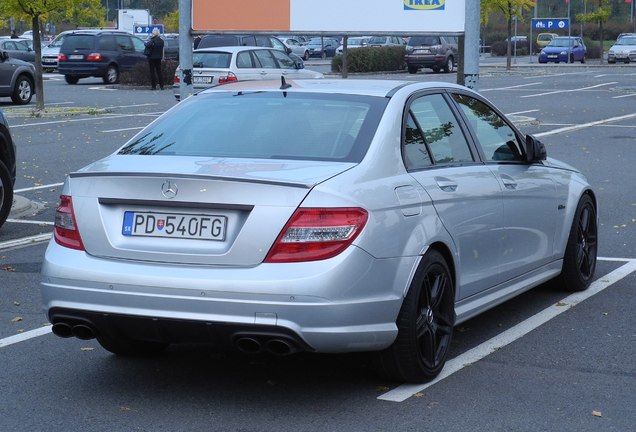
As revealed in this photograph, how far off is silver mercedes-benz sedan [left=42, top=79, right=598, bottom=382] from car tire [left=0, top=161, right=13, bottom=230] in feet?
14.7

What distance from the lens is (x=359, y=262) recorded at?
5395 millimetres

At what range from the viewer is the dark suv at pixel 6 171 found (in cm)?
1082

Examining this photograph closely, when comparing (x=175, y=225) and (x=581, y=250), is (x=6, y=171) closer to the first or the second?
(x=581, y=250)

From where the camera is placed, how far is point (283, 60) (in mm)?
29641

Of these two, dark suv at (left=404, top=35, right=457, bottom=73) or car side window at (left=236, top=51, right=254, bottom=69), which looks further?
dark suv at (left=404, top=35, right=457, bottom=73)

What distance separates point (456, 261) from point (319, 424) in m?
1.32

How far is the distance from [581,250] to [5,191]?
5.24 metres

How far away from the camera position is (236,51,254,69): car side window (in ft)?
91.6

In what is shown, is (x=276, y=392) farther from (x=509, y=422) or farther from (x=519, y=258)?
(x=519, y=258)

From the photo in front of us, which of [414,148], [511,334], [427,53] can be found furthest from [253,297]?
[427,53]

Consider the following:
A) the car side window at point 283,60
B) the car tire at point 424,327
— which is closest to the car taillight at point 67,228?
the car tire at point 424,327

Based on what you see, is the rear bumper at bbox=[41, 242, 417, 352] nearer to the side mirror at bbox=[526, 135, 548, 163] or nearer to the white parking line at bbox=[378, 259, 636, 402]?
the white parking line at bbox=[378, 259, 636, 402]

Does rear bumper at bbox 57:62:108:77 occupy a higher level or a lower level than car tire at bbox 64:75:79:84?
higher

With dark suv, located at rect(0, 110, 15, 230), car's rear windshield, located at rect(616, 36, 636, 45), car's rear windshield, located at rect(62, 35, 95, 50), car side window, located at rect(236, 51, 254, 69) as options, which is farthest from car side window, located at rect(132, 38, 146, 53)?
dark suv, located at rect(0, 110, 15, 230)
